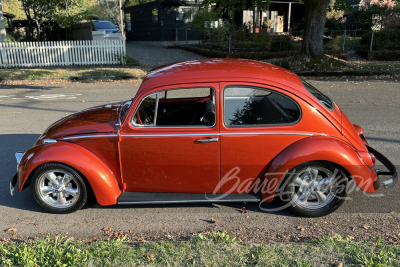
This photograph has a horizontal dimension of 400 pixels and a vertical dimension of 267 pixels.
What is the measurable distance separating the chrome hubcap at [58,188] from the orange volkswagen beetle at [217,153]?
0.04ft

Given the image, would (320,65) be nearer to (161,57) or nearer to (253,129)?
(161,57)

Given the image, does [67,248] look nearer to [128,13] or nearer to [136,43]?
[136,43]

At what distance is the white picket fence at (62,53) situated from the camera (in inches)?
677

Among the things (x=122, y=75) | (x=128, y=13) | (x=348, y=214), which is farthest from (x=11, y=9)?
(x=348, y=214)

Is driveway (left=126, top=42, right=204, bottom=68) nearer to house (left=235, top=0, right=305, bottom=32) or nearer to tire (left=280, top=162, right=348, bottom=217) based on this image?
house (left=235, top=0, right=305, bottom=32)

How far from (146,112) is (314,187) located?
215cm

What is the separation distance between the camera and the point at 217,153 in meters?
3.88

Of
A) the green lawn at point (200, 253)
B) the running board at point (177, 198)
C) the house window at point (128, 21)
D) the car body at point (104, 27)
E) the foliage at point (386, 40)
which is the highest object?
the house window at point (128, 21)

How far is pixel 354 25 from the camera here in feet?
94.2

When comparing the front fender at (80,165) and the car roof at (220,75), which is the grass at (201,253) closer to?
the front fender at (80,165)

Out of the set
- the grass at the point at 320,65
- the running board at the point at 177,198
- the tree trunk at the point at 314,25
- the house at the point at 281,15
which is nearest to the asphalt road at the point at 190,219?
the running board at the point at 177,198

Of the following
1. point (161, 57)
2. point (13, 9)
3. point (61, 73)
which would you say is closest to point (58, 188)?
point (61, 73)

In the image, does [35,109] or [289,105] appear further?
[35,109]

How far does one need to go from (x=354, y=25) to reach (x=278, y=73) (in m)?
28.6
